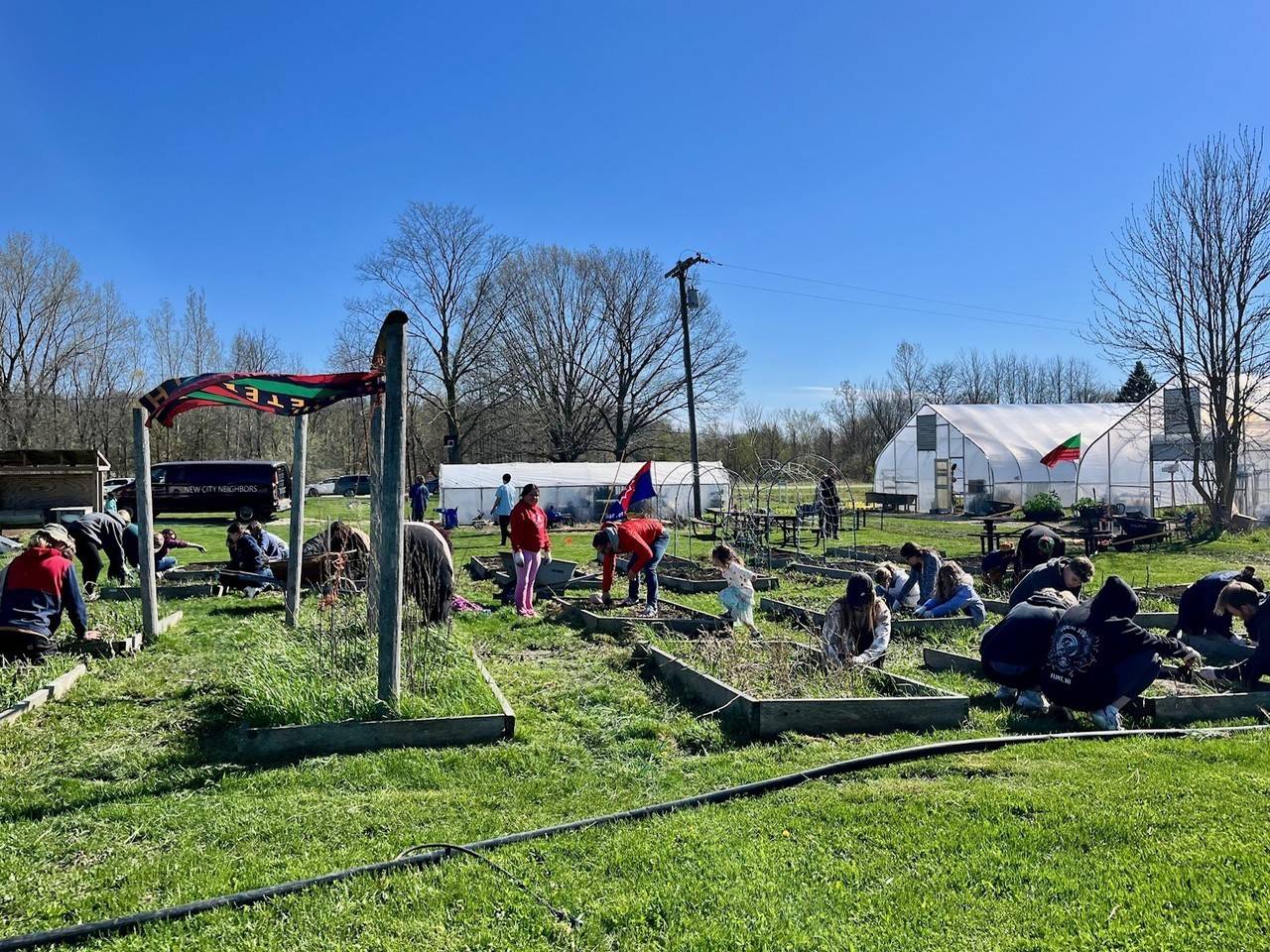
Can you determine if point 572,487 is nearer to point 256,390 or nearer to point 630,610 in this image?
point 630,610

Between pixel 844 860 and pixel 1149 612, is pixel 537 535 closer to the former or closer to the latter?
pixel 1149 612

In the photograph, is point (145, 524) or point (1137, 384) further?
point (1137, 384)

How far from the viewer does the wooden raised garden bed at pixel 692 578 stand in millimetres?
12711

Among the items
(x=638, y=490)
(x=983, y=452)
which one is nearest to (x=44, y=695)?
(x=638, y=490)

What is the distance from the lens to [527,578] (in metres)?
10.7

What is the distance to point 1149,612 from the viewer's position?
904cm

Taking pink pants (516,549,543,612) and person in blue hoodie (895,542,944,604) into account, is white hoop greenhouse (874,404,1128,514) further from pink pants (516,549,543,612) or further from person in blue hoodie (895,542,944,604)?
pink pants (516,549,543,612)

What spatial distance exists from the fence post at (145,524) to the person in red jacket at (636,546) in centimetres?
460

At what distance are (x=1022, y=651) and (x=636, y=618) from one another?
4.22 metres

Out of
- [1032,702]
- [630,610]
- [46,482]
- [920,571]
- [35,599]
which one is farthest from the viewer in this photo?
[46,482]

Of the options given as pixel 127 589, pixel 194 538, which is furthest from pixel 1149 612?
pixel 194 538

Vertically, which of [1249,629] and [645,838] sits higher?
[1249,629]

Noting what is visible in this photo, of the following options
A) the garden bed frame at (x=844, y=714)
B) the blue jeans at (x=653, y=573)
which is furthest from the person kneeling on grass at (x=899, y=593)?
the garden bed frame at (x=844, y=714)

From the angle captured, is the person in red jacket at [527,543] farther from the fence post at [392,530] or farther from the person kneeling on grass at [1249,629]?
the person kneeling on grass at [1249,629]
